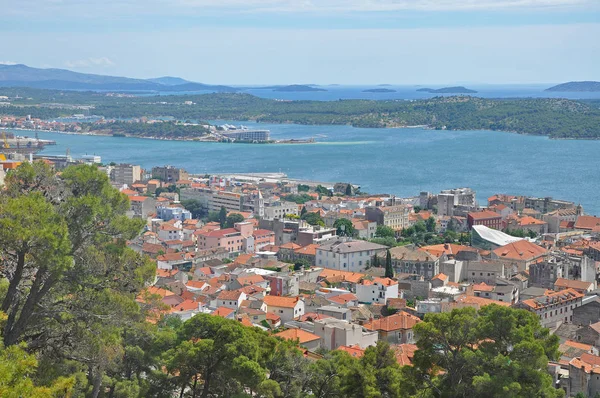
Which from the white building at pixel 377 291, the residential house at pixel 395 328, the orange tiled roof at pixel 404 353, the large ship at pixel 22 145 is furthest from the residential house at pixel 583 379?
the large ship at pixel 22 145

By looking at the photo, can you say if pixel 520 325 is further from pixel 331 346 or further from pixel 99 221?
pixel 331 346

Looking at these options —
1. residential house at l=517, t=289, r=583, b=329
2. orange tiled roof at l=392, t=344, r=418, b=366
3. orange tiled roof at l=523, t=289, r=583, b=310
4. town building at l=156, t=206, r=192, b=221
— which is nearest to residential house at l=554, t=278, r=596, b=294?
orange tiled roof at l=523, t=289, r=583, b=310

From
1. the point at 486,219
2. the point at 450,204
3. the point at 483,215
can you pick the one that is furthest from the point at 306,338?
the point at 450,204

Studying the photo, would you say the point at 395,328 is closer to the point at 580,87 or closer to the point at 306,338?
the point at 306,338

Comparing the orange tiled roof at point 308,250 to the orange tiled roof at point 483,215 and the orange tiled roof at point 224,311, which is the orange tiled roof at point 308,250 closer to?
the orange tiled roof at point 224,311

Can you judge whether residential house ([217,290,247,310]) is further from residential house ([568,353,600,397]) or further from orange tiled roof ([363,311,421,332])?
residential house ([568,353,600,397])

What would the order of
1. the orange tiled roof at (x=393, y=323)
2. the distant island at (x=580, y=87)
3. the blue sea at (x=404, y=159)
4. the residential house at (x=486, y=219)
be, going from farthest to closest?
the distant island at (x=580, y=87), the blue sea at (x=404, y=159), the residential house at (x=486, y=219), the orange tiled roof at (x=393, y=323)
